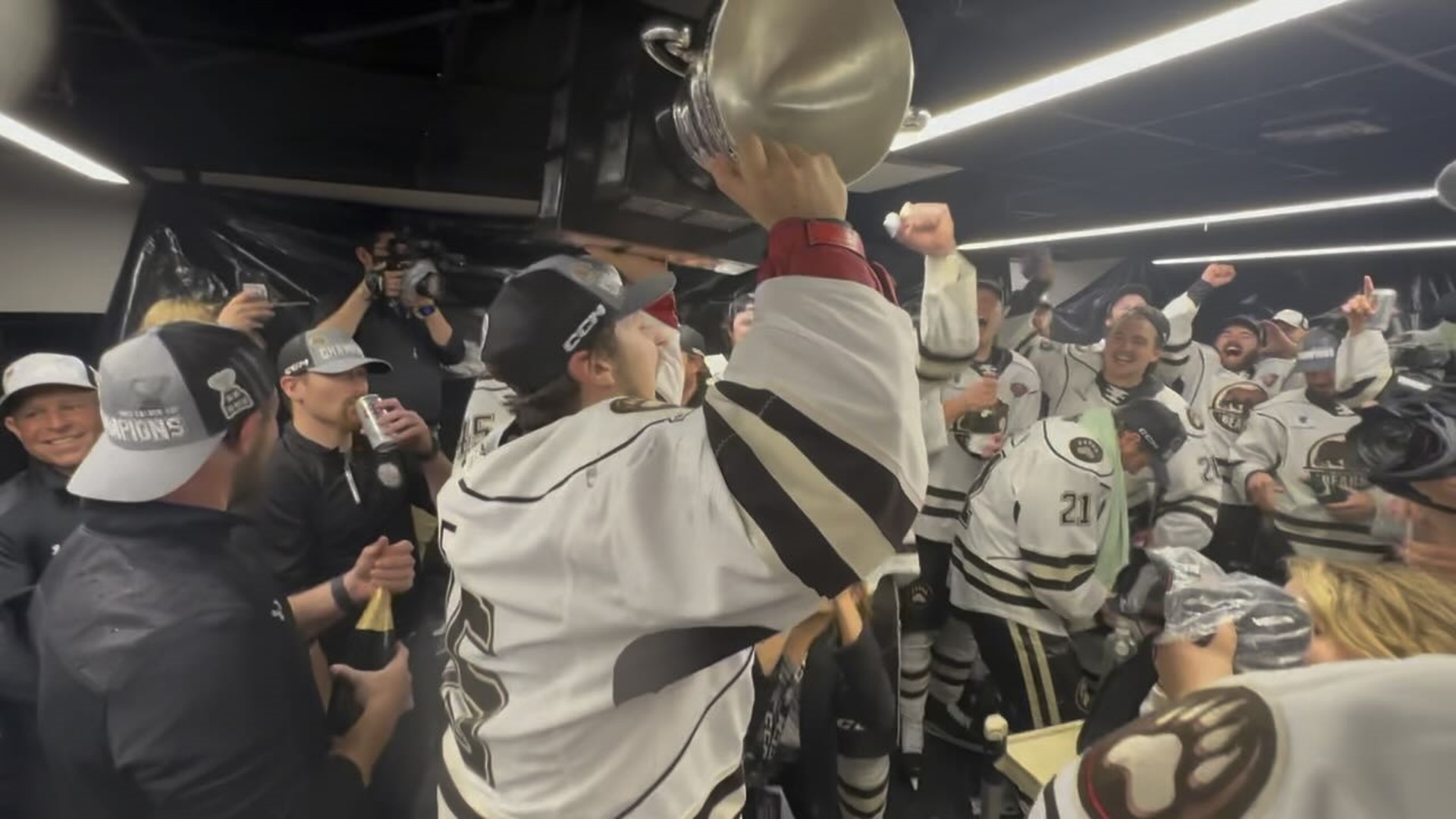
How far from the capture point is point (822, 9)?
0.66 m

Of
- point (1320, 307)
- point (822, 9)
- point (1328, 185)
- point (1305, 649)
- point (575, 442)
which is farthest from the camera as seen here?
point (1320, 307)

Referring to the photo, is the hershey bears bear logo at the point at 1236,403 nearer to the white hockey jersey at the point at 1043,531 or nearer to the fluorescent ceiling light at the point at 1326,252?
the fluorescent ceiling light at the point at 1326,252

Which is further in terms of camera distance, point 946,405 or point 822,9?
point 946,405

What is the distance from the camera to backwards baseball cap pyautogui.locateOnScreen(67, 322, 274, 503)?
102 cm

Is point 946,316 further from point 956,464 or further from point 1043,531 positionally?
point 956,464

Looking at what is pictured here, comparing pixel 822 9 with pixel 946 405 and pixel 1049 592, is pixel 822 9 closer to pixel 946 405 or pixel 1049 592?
pixel 1049 592

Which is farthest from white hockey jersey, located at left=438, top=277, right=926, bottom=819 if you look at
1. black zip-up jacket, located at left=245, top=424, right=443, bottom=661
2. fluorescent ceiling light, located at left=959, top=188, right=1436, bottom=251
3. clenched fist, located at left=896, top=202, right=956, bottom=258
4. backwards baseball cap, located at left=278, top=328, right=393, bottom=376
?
fluorescent ceiling light, located at left=959, top=188, right=1436, bottom=251

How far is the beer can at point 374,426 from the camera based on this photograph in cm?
177

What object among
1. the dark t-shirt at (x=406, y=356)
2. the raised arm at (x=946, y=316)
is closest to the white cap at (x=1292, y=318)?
the raised arm at (x=946, y=316)

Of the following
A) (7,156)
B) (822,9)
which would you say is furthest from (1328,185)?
(7,156)

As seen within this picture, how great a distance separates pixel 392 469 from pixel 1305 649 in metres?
2.04

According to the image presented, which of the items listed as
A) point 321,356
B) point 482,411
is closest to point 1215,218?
point 482,411

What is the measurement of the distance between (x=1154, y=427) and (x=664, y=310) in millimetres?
1839

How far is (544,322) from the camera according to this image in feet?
2.93
